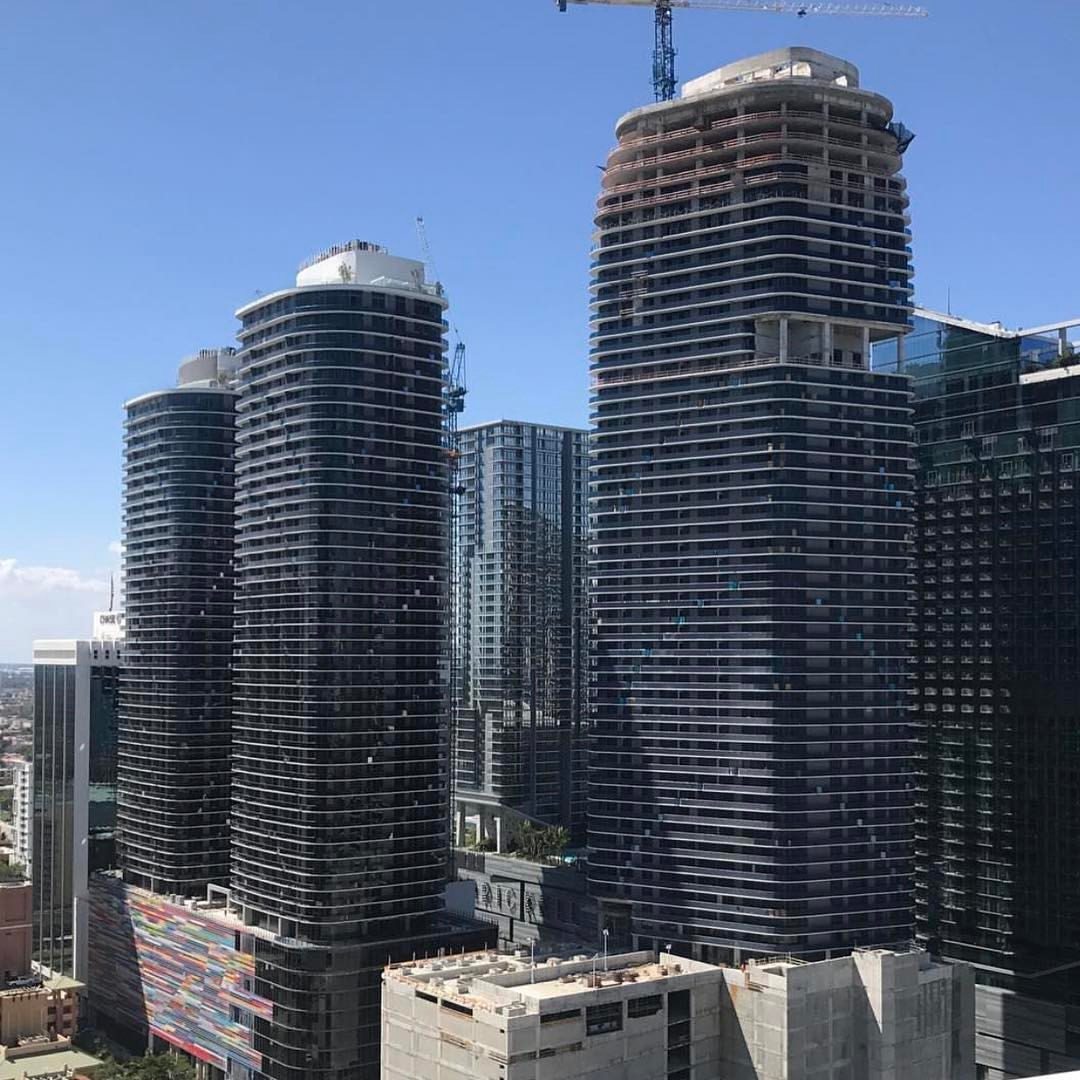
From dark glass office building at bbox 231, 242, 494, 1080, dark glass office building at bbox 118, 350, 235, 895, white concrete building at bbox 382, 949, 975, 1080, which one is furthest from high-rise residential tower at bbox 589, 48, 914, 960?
dark glass office building at bbox 118, 350, 235, 895

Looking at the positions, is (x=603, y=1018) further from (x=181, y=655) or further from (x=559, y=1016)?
(x=181, y=655)

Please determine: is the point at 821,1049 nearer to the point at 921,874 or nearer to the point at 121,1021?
the point at 921,874

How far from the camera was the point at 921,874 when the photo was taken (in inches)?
6639

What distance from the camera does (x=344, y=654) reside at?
5832 inches

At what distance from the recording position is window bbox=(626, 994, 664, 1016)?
121750mm

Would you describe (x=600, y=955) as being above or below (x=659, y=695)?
below

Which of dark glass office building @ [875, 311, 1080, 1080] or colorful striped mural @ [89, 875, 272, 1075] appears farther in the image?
dark glass office building @ [875, 311, 1080, 1080]

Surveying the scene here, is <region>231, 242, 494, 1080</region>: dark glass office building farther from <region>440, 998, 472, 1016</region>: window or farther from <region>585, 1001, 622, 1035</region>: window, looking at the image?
<region>585, 1001, 622, 1035</region>: window

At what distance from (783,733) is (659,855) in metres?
20.0

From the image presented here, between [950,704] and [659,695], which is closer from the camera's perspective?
[659,695]

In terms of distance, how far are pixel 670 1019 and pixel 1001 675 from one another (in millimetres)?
64815

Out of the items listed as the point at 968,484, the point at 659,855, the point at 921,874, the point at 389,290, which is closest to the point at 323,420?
the point at 389,290

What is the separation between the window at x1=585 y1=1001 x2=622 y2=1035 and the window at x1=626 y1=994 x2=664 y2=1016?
1352 mm

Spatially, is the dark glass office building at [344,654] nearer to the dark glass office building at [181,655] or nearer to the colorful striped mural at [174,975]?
the colorful striped mural at [174,975]
